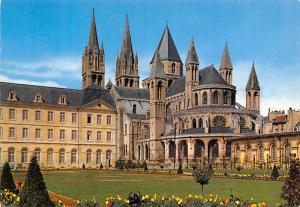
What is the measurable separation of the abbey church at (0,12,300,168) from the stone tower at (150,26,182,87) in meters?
12.1

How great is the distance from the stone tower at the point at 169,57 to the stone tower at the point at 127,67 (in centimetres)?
492

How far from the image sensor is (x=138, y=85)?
94750 mm

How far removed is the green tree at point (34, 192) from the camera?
39.6ft

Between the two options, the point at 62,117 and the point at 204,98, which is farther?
the point at 204,98

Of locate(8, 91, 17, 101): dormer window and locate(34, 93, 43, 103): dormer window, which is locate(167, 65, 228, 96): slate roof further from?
locate(8, 91, 17, 101): dormer window

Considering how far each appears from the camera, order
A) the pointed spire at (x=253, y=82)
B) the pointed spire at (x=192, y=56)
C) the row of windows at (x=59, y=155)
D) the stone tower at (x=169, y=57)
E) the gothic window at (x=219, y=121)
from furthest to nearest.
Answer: the stone tower at (x=169, y=57)
the pointed spire at (x=253, y=82)
the pointed spire at (x=192, y=56)
the gothic window at (x=219, y=121)
the row of windows at (x=59, y=155)

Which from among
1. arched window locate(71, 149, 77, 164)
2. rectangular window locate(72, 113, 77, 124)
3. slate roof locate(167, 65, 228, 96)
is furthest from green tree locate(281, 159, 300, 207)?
slate roof locate(167, 65, 228, 96)

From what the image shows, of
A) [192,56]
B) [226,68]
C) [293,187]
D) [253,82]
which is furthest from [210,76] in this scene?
[293,187]

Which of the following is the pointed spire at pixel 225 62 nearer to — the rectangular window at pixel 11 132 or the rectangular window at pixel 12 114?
the rectangular window at pixel 12 114

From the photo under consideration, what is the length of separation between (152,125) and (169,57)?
2703 cm

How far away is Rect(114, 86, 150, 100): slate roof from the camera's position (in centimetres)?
7957

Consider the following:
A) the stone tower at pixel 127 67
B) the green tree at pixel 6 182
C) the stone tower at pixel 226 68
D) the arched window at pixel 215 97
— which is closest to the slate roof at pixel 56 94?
the arched window at pixel 215 97

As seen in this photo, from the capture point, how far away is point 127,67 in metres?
94.9

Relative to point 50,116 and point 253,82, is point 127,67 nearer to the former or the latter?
point 253,82
